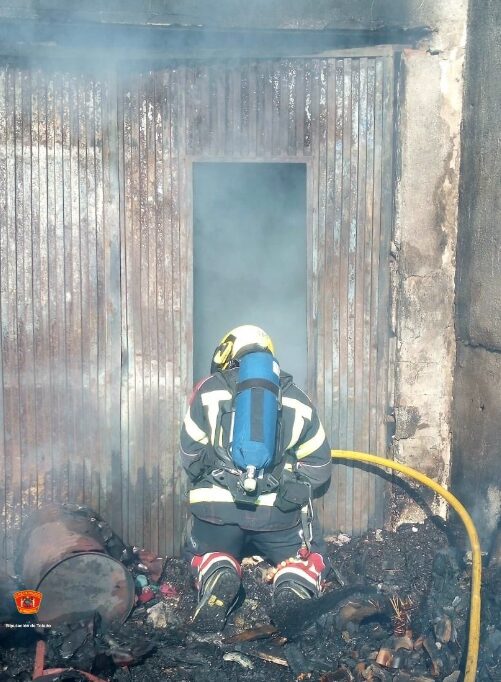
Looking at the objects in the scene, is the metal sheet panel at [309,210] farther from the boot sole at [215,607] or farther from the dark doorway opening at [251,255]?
the boot sole at [215,607]

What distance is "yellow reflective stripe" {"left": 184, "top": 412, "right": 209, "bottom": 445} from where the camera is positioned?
5382 mm

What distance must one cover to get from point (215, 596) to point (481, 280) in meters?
3.11

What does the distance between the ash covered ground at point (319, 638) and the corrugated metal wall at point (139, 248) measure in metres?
1.18

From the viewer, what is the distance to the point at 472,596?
4773 mm

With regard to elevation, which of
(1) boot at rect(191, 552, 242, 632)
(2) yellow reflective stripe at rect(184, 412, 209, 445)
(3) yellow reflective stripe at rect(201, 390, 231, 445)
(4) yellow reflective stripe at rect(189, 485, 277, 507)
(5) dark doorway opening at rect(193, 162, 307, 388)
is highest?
(5) dark doorway opening at rect(193, 162, 307, 388)

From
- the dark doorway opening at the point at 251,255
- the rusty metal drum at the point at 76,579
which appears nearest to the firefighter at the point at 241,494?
the rusty metal drum at the point at 76,579

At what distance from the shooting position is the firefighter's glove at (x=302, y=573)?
527cm

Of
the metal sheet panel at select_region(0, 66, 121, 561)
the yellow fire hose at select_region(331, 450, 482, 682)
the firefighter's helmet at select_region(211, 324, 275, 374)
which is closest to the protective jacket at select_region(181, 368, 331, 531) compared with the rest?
the firefighter's helmet at select_region(211, 324, 275, 374)

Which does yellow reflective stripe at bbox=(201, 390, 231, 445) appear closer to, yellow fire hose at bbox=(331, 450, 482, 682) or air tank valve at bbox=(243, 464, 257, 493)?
air tank valve at bbox=(243, 464, 257, 493)

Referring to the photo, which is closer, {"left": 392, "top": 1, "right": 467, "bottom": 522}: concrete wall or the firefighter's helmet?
the firefighter's helmet

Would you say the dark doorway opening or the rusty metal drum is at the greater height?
the dark doorway opening

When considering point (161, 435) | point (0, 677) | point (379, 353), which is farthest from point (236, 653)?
point (379, 353)

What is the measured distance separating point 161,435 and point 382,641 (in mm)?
2369

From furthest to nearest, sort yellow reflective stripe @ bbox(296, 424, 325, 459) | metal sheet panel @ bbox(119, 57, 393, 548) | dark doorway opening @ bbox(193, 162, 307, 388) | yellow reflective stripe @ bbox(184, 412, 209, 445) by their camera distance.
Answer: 1. dark doorway opening @ bbox(193, 162, 307, 388)
2. metal sheet panel @ bbox(119, 57, 393, 548)
3. yellow reflective stripe @ bbox(296, 424, 325, 459)
4. yellow reflective stripe @ bbox(184, 412, 209, 445)
